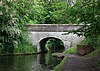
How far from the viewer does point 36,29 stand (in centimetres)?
3275

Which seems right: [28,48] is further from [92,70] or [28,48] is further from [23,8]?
[23,8]

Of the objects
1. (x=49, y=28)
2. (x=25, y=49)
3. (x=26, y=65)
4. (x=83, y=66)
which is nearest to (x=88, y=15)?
(x=83, y=66)

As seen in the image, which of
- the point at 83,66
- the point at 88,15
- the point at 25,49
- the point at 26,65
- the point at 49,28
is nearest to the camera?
the point at 88,15

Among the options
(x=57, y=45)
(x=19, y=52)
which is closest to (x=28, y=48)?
(x=19, y=52)

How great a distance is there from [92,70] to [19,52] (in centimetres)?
1939

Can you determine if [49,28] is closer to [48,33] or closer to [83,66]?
[48,33]

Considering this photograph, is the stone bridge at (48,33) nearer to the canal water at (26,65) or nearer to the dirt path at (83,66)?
the canal water at (26,65)

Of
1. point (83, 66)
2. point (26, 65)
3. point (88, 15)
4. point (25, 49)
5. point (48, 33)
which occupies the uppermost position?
point (88, 15)

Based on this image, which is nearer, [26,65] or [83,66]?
[83,66]

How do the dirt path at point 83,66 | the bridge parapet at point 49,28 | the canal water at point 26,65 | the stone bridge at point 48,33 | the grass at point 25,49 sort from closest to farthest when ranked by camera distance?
1. the dirt path at point 83,66
2. the canal water at point 26,65
3. the grass at point 25,49
4. the bridge parapet at point 49,28
5. the stone bridge at point 48,33

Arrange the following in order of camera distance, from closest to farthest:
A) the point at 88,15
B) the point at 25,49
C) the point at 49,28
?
the point at 88,15 → the point at 25,49 → the point at 49,28

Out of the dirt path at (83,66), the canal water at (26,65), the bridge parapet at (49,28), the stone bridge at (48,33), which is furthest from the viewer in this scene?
the stone bridge at (48,33)

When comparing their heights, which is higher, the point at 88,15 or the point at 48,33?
the point at 88,15

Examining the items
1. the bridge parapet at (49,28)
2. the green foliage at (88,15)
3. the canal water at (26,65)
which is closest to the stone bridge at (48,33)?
the bridge parapet at (49,28)
